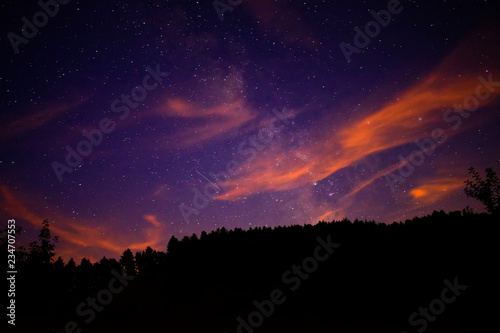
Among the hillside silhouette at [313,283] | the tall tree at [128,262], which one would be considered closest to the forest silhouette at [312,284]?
the hillside silhouette at [313,283]

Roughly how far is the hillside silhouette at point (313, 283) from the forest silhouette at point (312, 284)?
0.05 m

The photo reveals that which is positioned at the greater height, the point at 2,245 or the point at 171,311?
the point at 2,245

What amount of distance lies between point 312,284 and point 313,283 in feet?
0.25

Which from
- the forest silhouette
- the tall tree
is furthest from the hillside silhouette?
the tall tree

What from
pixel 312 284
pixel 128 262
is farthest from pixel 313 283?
pixel 128 262

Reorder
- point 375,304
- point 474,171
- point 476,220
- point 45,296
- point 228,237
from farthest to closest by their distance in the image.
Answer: point 474,171 < point 45,296 < point 228,237 < point 476,220 < point 375,304

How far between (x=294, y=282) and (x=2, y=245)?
24.0 meters

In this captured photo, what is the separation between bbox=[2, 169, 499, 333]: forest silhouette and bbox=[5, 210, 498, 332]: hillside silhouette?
50 millimetres

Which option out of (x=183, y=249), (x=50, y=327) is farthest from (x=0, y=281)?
(x=183, y=249)

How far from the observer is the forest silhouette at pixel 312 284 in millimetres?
11898

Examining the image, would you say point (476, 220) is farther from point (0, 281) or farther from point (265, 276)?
point (0, 281)

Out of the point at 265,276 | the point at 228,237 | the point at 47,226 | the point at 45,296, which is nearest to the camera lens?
the point at 265,276

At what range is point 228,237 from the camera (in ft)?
63.0

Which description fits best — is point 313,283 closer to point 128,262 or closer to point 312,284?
point 312,284
